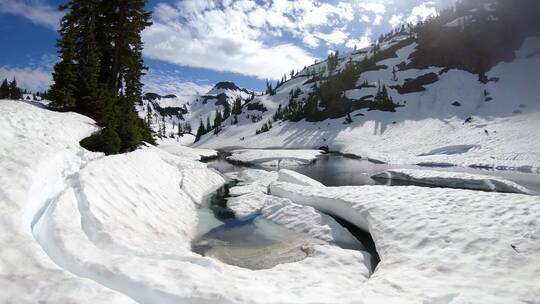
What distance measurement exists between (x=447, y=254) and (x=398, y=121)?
102838 mm

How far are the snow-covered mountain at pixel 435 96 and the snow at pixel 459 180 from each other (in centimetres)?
2512

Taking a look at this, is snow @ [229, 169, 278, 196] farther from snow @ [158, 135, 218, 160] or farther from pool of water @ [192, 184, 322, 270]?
snow @ [158, 135, 218, 160]

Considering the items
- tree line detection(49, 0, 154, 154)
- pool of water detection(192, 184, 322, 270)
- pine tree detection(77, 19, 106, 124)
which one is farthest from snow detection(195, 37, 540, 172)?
pool of water detection(192, 184, 322, 270)

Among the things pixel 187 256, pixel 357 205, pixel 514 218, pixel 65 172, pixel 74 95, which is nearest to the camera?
pixel 187 256

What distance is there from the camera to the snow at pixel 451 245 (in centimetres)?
778

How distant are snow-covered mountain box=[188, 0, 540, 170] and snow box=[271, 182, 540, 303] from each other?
1913 inches

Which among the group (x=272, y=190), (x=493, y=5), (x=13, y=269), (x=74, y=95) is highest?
(x=493, y=5)

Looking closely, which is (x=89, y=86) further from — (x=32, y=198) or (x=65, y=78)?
(x=32, y=198)

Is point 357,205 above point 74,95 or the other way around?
the other way around

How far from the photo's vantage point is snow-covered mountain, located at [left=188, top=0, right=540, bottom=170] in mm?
82562

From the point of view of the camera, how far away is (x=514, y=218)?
11859 mm

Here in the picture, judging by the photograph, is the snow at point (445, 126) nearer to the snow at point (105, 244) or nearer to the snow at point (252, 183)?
the snow at point (252, 183)

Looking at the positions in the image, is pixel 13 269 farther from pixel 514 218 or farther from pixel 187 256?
pixel 514 218

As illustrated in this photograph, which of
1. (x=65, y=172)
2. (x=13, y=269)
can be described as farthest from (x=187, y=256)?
(x=65, y=172)
